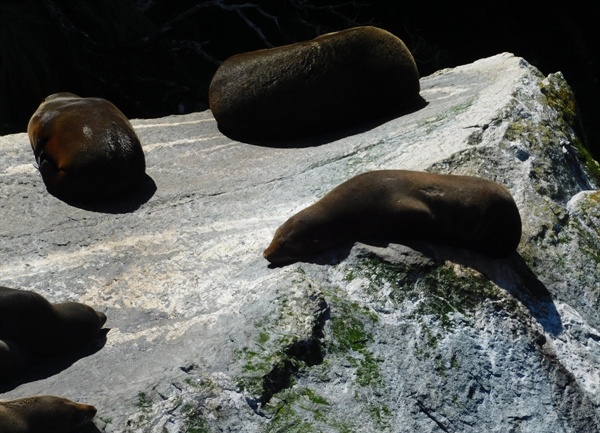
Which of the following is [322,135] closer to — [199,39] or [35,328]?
[35,328]

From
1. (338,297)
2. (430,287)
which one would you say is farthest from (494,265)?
(338,297)

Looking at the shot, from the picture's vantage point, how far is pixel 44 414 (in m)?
4.16

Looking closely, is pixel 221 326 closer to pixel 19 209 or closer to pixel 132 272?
pixel 132 272

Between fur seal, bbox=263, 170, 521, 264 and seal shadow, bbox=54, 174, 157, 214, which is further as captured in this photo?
seal shadow, bbox=54, 174, 157, 214

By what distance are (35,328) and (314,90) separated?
3.42m

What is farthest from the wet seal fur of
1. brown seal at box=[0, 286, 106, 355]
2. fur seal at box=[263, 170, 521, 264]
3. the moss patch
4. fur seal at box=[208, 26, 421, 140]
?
fur seal at box=[208, 26, 421, 140]

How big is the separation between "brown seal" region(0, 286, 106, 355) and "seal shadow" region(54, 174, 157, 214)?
1556 millimetres

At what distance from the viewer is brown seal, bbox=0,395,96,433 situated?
13.4ft

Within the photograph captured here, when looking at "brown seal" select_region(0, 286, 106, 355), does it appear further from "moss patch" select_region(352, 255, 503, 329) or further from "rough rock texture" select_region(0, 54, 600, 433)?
"moss patch" select_region(352, 255, 503, 329)

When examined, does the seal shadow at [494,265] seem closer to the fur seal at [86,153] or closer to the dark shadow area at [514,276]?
the dark shadow area at [514,276]

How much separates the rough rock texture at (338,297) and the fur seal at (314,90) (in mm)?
806

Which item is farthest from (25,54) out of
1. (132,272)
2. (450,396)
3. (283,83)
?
(450,396)

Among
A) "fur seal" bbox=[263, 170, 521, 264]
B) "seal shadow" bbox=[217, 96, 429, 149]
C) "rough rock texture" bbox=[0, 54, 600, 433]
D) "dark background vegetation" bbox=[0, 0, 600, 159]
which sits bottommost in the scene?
"dark background vegetation" bbox=[0, 0, 600, 159]

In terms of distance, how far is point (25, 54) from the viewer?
33.2 feet
